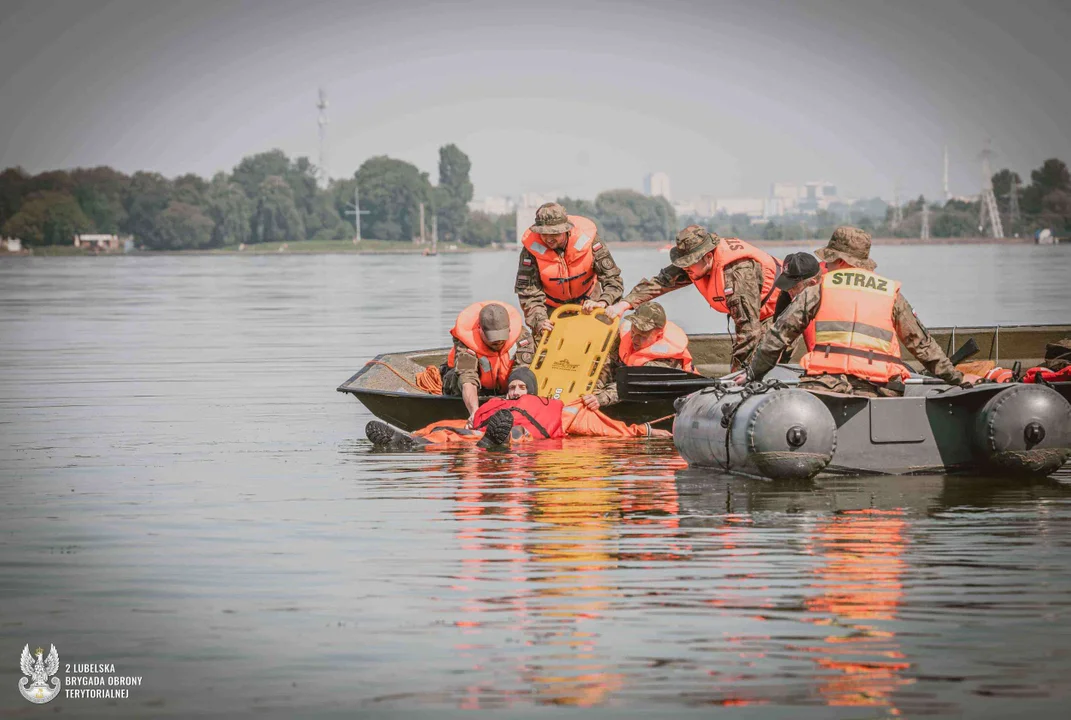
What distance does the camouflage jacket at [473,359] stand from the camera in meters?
15.0

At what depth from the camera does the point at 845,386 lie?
1172 centimetres

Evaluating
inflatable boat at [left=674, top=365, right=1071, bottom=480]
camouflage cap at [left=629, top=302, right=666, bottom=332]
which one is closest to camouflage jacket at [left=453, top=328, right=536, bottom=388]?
camouflage cap at [left=629, top=302, right=666, bottom=332]

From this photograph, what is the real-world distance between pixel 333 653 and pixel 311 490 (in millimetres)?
4907

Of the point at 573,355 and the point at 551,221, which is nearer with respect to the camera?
A: the point at 573,355

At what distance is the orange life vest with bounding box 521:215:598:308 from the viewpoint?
15531 millimetres

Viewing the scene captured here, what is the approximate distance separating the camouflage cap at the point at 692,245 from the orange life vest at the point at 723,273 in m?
0.10

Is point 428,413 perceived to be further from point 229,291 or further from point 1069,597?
point 229,291

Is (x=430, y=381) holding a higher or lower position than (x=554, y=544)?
higher

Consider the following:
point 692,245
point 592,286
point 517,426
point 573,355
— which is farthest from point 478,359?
point 692,245

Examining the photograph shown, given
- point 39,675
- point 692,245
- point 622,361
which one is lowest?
point 39,675

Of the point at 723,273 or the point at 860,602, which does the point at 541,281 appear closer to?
the point at 723,273

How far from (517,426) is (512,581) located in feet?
18.3

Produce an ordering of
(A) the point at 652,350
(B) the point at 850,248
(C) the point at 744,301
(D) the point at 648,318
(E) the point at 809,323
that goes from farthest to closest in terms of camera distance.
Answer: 1. (A) the point at 652,350
2. (D) the point at 648,318
3. (C) the point at 744,301
4. (B) the point at 850,248
5. (E) the point at 809,323

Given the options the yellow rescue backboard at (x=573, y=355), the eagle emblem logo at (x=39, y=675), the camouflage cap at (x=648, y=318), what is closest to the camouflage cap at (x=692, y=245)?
the camouflage cap at (x=648, y=318)
